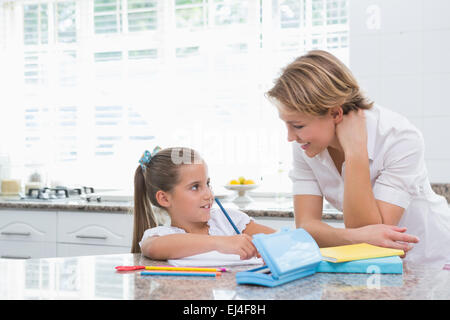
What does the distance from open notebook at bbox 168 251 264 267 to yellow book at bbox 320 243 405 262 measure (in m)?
0.15

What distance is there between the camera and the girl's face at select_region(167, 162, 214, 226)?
1.28 metres

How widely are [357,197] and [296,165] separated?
249 millimetres

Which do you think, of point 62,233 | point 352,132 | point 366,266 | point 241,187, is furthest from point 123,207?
point 366,266

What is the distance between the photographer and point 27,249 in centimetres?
262

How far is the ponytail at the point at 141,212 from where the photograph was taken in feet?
4.38

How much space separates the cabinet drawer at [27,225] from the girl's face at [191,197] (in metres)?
1.47

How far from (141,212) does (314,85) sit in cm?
58

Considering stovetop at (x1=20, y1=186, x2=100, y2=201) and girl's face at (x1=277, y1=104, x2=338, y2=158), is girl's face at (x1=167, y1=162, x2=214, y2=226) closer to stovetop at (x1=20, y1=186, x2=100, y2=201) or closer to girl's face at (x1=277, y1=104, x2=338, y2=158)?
girl's face at (x1=277, y1=104, x2=338, y2=158)

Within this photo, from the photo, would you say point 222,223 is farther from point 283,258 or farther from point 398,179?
point 283,258

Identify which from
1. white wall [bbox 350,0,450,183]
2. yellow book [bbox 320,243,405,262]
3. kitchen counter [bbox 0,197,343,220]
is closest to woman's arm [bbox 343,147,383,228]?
yellow book [bbox 320,243,405,262]

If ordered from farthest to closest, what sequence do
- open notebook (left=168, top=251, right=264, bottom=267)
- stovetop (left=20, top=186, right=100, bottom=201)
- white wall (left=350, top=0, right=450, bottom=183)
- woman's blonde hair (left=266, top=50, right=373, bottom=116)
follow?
stovetop (left=20, top=186, right=100, bottom=201), white wall (left=350, top=0, right=450, bottom=183), woman's blonde hair (left=266, top=50, right=373, bottom=116), open notebook (left=168, top=251, right=264, bottom=267)
